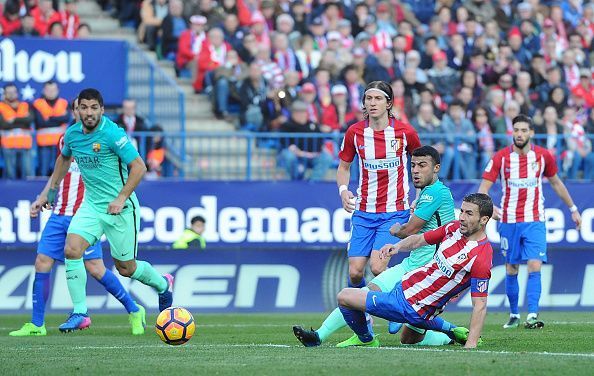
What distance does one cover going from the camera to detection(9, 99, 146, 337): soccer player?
14055 mm

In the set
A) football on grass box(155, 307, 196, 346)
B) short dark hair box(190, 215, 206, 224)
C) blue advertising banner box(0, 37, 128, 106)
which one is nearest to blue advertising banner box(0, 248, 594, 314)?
short dark hair box(190, 215, 206, 224)

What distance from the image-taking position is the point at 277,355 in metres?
10.5

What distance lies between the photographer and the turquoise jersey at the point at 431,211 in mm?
11430

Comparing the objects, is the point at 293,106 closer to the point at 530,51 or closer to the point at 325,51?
the point at 325,51

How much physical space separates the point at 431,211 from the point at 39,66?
9.99 meters

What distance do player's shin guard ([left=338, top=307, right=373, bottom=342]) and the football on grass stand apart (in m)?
1.44

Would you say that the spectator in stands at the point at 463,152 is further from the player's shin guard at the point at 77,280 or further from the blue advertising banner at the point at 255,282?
the player's shin guard at the point at 77,280

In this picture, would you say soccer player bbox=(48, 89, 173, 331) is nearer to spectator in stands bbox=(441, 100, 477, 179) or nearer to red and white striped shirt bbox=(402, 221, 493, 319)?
red and white striped shirt bbox=(402, 221, 493, 319)

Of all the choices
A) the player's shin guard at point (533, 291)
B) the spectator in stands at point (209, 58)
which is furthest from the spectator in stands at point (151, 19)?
the player's shin guard at point (533, 291)

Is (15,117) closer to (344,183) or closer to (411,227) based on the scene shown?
(344,183)

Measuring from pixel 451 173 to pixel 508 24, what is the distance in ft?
29.1

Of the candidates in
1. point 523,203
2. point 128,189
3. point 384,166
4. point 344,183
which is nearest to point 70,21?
point 128,189

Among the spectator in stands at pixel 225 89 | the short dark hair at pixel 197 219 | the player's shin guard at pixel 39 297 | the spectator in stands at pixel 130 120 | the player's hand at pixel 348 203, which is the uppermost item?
the spectator in stands at pixel 225 89

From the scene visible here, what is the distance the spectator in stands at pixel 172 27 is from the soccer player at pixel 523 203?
29.7ft
